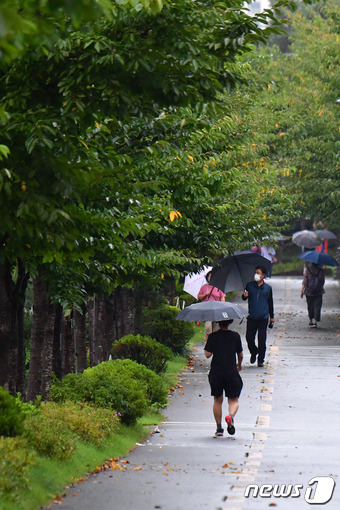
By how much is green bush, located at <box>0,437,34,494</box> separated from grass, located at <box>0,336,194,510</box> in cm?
8

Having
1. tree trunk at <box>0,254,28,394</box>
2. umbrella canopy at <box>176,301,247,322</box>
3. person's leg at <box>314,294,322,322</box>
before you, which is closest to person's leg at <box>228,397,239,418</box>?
umbrella canopy at <box>176,301,247,322</box>

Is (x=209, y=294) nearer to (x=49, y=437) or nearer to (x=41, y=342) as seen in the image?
(x=41, y=342)

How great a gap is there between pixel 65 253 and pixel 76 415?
2.89 meters

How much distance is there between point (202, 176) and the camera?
13.6 m

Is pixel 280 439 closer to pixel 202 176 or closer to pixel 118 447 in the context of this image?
pixel 118 447

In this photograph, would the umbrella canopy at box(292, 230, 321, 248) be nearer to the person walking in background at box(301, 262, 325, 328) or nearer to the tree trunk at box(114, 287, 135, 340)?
the person walking in background at box(301, 262, 325, 328)

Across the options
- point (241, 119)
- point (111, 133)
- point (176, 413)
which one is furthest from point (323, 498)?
→ point (241, 119)

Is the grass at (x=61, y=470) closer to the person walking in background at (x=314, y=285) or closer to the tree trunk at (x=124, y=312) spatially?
the tree trunk at (x=124, y=312)

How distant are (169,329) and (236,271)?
2054 mm

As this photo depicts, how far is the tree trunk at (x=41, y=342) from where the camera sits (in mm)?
14281

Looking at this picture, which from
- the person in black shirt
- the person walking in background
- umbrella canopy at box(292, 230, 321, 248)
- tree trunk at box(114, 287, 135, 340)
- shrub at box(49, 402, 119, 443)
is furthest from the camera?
umbrella canopy at box(292, 230, 321, 248)

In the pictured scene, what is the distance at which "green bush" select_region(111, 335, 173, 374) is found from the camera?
61.2ft

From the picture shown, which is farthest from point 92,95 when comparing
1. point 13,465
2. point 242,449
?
point 242,449

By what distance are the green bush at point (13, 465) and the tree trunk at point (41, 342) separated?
5.59 metres
